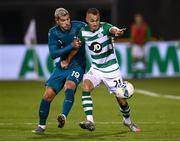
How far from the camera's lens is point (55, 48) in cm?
1309

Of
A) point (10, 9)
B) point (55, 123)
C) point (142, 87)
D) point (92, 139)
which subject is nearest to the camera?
point (92, 139)

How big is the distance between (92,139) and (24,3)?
2002cm

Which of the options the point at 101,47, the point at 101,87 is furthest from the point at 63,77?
the point at 101,87

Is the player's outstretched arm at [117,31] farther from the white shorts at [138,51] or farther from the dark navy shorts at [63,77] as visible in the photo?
the white shorts at [138,51]

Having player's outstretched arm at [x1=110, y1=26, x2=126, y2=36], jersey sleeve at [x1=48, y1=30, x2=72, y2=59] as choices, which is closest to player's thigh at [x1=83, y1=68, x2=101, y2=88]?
jersey sleeve at [x1=48, y1=30, x2=72, y2=59]

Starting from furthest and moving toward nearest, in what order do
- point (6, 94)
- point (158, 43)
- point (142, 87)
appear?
point (158, 43), point (142, 87), point (6, 94)

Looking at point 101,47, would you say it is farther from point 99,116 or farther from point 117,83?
point 99,116

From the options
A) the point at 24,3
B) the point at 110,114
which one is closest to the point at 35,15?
the point at 24,3

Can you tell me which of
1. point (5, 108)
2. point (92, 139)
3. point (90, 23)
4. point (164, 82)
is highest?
point (90, 23)

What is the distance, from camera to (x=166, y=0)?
100 ft

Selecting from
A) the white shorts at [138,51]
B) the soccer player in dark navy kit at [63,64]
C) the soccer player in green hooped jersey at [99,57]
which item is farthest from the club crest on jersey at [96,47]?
the white shorts at [138,51]

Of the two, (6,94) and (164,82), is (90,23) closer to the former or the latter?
(6,94)

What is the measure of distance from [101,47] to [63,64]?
73cm

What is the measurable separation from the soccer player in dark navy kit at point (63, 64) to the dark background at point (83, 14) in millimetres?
16500
